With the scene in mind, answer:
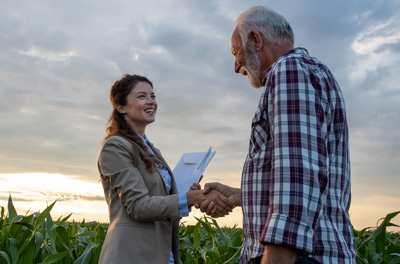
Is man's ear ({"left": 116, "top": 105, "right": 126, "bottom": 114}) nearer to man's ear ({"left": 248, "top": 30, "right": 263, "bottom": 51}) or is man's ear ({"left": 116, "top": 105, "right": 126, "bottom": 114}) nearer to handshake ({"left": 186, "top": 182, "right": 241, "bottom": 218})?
handshake ({"left": 186, "top": 182, "right": 241, "bottom": 218})

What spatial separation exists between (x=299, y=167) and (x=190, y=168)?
1.62 m

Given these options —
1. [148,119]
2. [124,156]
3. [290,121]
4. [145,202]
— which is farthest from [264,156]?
[148,119]

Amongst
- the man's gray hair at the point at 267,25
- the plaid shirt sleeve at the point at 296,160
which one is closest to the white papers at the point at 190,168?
the man's gray hair at the point at 267,25

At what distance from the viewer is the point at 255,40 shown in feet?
6.18

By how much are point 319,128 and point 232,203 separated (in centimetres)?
129

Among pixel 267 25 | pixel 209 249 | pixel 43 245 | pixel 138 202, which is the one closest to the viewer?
pixel 267 25

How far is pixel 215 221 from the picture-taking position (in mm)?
3748

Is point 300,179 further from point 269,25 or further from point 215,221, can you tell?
point 215,221

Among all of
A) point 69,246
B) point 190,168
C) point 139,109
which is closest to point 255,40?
point 190,168

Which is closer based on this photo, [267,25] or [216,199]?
[267,25]

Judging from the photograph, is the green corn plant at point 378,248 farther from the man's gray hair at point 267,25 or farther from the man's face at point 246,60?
the man's gray hair at point 267,25

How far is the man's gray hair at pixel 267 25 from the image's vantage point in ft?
6.04

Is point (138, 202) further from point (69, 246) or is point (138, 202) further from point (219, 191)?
point (69, 246)

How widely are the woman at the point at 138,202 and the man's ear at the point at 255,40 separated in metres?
1.07
